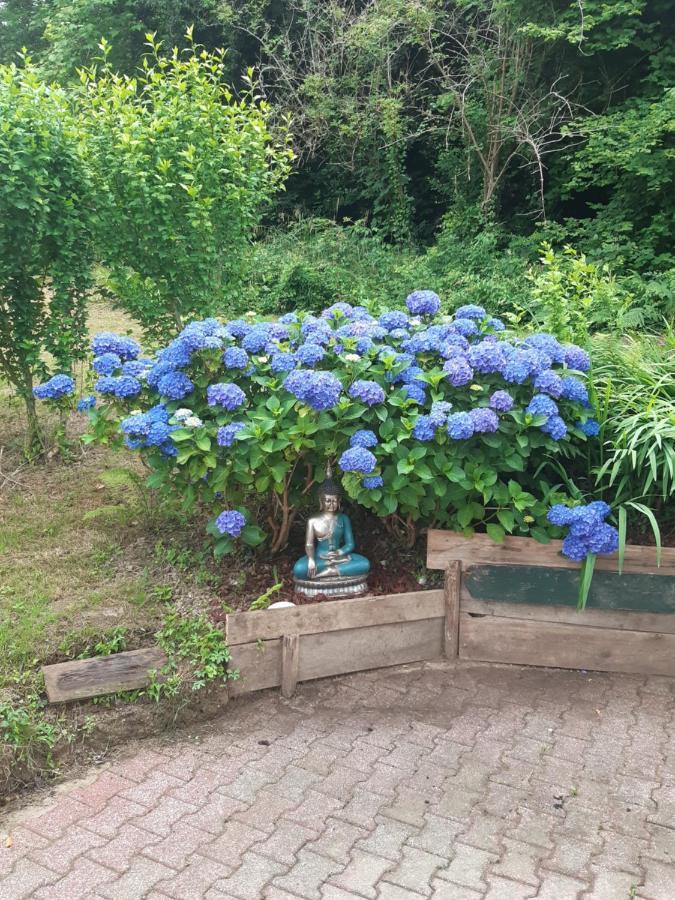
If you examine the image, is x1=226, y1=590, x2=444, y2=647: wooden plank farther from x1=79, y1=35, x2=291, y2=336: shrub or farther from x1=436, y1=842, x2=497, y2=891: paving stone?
x1=79, y1=35, x2=291, y2=336: shrub

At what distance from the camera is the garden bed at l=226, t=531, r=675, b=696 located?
3586 mm

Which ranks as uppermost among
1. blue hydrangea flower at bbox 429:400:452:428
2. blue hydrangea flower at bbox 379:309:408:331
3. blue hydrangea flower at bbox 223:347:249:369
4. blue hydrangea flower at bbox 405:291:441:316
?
blue hydrangea flower at bbox 405:291:441:316

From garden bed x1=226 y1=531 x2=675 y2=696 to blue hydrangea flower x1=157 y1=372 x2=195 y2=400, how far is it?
3.58 ft

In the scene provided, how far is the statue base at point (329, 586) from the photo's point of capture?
371 centimetres

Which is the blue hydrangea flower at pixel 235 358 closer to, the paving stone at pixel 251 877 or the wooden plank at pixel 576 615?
the wooden plank at pixel 576 615

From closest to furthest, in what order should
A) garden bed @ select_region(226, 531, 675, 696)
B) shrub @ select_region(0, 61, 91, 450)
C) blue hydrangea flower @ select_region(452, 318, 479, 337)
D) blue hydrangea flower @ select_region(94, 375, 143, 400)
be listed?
garden bed @ select_region(226, 531, 675, 696), blue hydrangea flower @ select_region(94, 375, 143, 400), blue hydrangea flower @ select_region(452, 318, 479, 337), shrub @ select_region(0, 61, 91, 450)

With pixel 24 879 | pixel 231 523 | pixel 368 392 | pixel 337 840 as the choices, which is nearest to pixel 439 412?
pixel 368 392

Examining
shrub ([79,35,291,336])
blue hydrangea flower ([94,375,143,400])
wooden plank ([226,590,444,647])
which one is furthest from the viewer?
shrub ([79,35,291,336])

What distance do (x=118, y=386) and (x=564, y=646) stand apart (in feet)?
8.12

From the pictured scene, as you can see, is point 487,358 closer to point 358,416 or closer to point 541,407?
point 541,407

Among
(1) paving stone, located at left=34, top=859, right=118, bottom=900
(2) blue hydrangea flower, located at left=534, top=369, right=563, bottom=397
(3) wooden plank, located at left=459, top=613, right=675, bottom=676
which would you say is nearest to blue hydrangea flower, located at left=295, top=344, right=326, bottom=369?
(2) blue hydrangea flower, located at left=534, top=369, right=563, bottom=397

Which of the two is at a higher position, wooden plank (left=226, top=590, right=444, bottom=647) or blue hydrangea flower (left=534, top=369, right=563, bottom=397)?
blue hydrangea flower (left=534, top=369, right=563, bottom=397)

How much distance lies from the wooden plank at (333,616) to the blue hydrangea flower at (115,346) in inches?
57.4

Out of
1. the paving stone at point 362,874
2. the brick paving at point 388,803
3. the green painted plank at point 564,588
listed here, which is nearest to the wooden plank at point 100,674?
the brick paving at point 388,803
